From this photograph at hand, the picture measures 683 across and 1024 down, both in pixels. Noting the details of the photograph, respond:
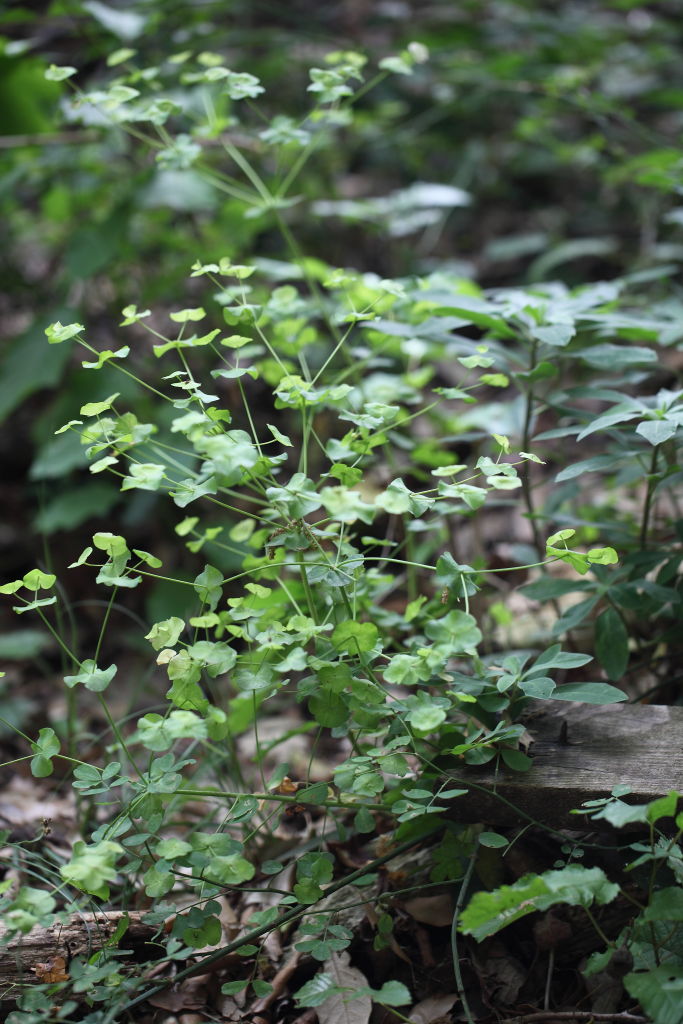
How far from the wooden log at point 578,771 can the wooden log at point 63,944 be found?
1.55ft

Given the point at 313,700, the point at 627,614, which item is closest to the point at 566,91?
the point at 627,614

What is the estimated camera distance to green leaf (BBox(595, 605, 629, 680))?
1277 millimetres

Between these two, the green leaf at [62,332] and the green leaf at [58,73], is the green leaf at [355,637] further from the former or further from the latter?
the green leaf at [58,73]

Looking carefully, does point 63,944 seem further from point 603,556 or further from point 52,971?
point 603,556

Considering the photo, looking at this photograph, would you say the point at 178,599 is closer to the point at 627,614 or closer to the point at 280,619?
the point at 280,619

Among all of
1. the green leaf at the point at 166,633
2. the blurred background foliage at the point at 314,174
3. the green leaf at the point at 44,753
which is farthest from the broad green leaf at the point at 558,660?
the blurred background foliage at the point at 314,174

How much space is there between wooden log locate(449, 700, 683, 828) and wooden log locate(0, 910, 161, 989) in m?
0.47

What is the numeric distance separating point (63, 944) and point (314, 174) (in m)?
2.74

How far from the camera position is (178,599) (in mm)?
2254

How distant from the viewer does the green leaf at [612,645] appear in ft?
4.19

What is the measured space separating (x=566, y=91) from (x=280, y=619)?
1768 mm

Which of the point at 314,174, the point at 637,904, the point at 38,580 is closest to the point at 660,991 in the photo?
the point at 637,904

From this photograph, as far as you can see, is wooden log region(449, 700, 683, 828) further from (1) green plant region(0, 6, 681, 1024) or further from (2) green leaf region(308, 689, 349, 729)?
(2) green leaf region(308, 689, 349, 729)

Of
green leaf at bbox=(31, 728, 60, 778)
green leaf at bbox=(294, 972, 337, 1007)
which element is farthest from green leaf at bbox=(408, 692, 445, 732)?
green leaf at bbox=(31, 728, 60, 778)
